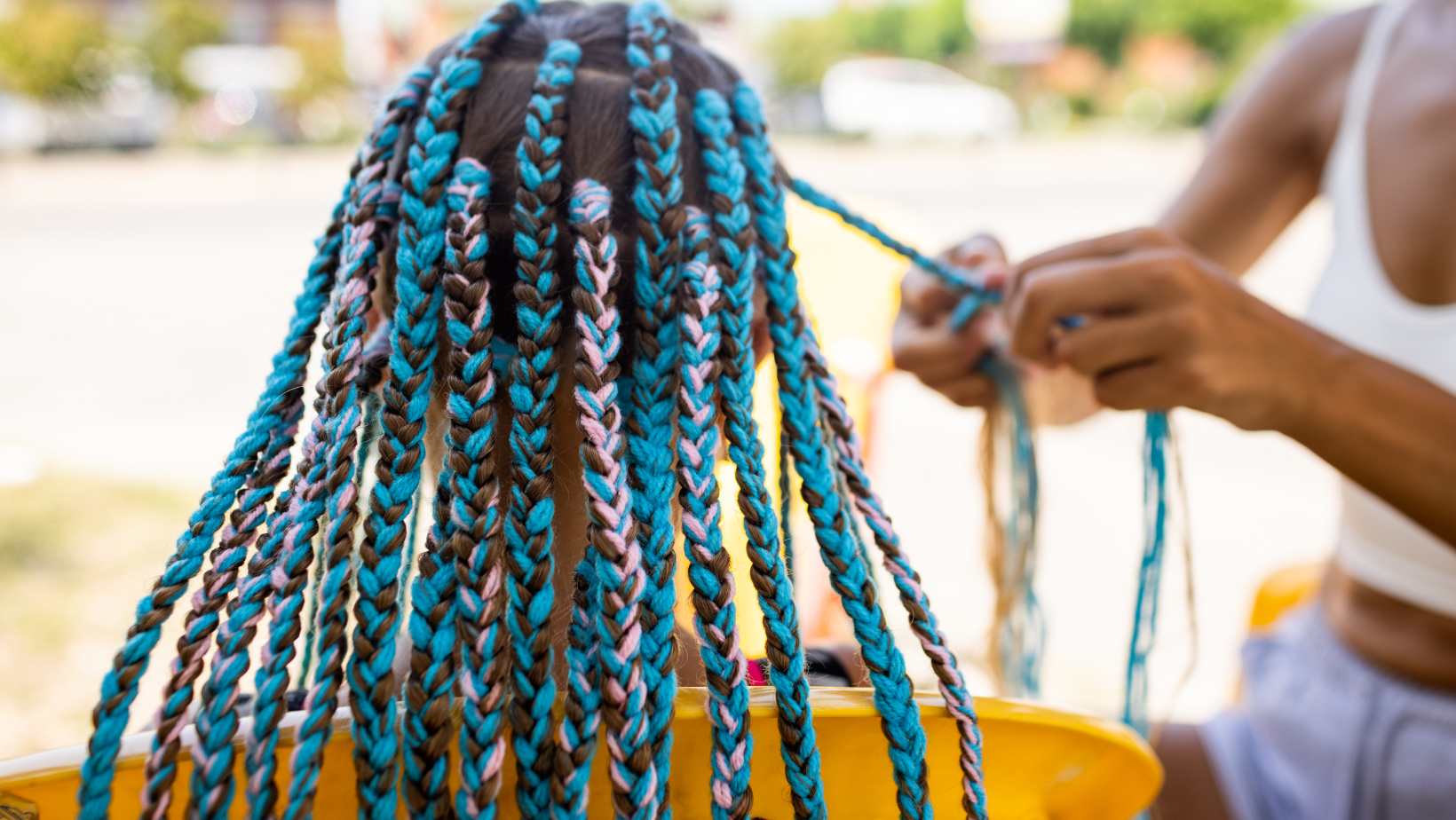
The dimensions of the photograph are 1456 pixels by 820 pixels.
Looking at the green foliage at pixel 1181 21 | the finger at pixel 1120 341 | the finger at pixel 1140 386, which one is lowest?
the finger at pixel 1140 386

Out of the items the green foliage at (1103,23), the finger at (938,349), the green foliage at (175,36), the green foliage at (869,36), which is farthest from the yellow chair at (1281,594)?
the green foliage at (1103,23)

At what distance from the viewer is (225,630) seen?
1.88ft

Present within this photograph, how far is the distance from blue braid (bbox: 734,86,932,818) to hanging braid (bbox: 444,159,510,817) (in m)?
0.17

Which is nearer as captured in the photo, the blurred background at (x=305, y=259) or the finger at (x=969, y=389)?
the finger at (x=969, y=389)

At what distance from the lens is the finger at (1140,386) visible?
2.72ft

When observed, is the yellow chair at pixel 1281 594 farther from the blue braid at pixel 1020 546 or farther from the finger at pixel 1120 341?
the finger at pixel 1120 341

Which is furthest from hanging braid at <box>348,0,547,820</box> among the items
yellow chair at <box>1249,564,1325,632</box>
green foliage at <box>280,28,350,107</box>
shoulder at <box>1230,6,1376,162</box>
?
green foliage at <box>280,28,350,107</box>

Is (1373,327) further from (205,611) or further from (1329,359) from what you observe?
(205,611)

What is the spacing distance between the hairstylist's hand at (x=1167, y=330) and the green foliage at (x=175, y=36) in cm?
1757

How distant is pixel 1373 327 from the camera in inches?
46.5

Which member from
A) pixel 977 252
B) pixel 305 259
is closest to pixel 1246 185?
pixel 977 252

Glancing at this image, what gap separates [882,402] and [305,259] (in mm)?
5546

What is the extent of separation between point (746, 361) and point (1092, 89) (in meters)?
20.2

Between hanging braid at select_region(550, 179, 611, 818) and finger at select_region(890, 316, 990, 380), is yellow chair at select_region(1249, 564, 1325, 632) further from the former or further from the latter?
hanging braid at select_region(550, 179, 611, 818)
